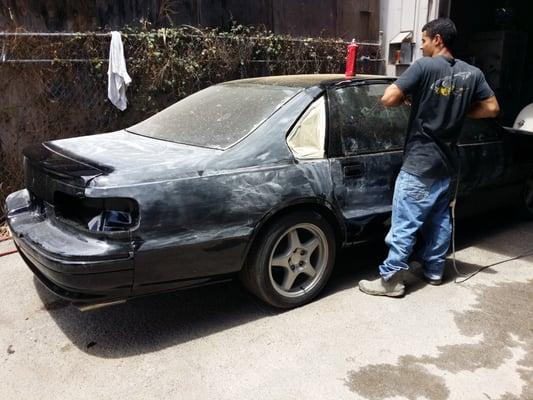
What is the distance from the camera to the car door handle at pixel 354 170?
347 cm

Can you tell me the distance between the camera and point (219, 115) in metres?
3.58

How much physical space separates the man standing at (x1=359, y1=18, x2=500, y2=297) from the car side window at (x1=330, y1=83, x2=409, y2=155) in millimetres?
261

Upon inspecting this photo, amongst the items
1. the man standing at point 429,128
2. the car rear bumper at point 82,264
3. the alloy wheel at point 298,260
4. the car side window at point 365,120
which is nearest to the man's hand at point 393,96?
the man standing at point 429,128

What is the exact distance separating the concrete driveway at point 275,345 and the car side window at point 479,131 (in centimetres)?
118

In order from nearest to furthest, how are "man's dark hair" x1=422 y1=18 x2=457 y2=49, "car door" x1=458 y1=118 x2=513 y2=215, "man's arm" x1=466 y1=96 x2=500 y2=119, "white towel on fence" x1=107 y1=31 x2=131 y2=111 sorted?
"man's dark hair" x1=422 y1=18 x2=457 y2=49
"man's arm" x1=466 y1=96 x2=500 y2=119
"car door" x1=458 y1=118 x2=513 y2=215
"white towel on fence" x1=107 y1=31 x2=131 y2=111

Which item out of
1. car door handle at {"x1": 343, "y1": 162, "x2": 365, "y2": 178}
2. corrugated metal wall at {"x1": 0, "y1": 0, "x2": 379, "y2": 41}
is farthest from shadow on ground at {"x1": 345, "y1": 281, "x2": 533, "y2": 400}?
corrugated metal wall at {"x1": 0, "y1": 0, "x2": 379, "y2": 41}

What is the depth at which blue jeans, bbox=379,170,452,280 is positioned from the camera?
3520mm

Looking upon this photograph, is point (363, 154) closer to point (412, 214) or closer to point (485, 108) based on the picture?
point (412, 214)

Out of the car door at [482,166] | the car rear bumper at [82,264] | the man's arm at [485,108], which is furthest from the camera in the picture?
the car door at [482,166]

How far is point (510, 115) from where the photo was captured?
10.0 metres

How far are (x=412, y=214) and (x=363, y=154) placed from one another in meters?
0.54

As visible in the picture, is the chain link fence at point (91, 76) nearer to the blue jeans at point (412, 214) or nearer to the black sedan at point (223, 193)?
the black sedan at point (223, 193)

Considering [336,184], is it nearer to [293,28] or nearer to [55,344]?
[55,344]

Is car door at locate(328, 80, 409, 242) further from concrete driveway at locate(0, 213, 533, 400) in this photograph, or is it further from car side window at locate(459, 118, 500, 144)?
car side window at locate(459, 118, 500, 144)
